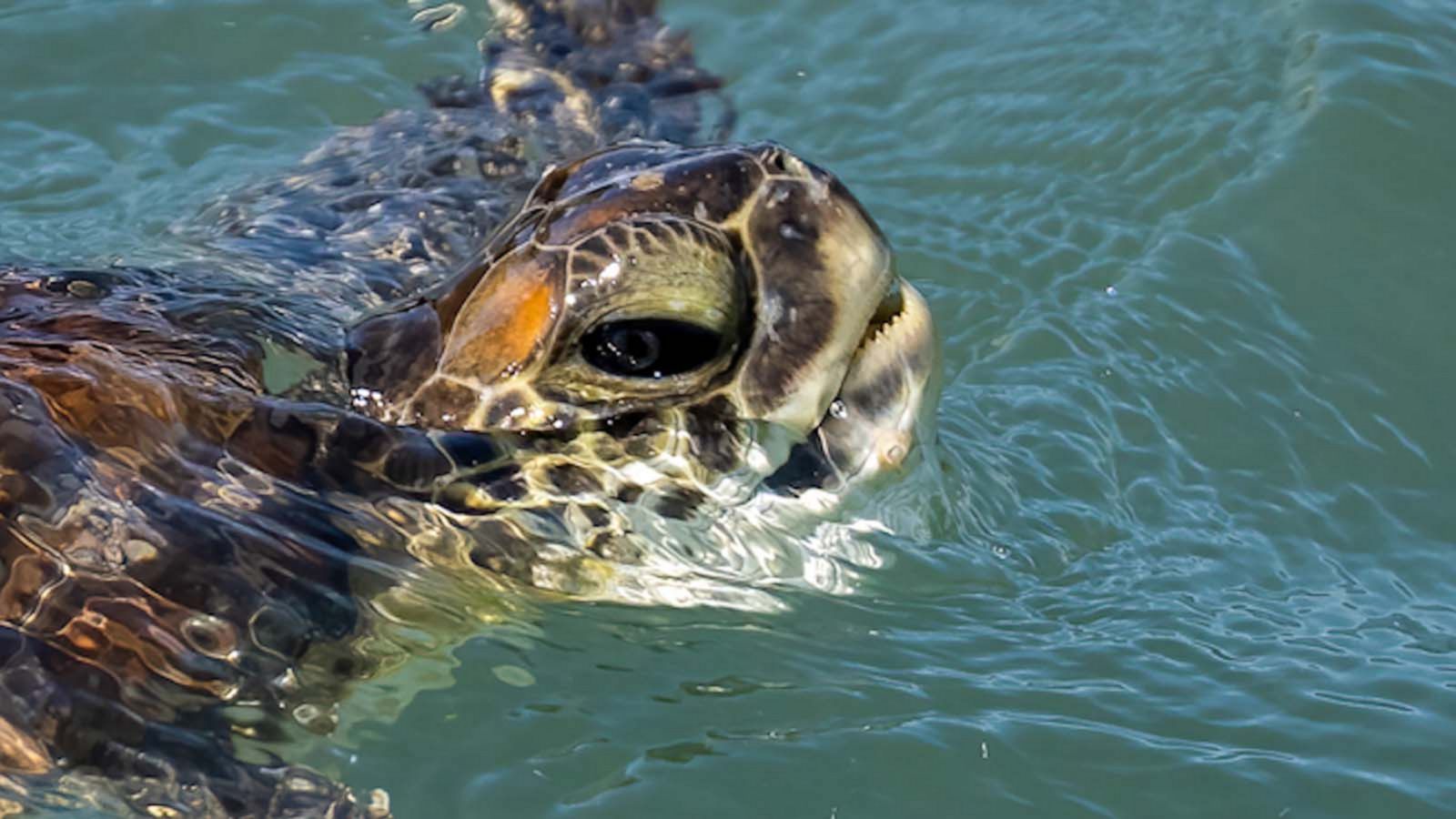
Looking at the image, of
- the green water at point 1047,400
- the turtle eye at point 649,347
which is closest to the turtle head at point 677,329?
the turtle eye at point 649,347

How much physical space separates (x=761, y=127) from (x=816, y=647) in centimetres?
305

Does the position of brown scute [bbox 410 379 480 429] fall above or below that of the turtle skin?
above

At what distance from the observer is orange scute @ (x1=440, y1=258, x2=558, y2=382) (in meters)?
2.88

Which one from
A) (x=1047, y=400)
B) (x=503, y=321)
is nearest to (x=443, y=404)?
(x=503, y=321)

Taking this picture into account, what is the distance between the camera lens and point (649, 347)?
2.93 metres

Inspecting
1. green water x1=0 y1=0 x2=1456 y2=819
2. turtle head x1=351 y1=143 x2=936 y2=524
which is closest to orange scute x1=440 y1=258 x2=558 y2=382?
turtle head x1=351 y1=143 x2=936 y2=524

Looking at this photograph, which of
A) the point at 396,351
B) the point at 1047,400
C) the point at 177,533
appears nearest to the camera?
the point at 177,533

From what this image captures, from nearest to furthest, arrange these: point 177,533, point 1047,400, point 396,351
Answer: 1. point 177,533
2. point 396,351
3. point 1047,400

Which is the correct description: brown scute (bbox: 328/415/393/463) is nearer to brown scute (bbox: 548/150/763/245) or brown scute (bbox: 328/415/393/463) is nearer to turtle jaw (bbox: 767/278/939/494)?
brown scute (bbox: 548/150/763/245)

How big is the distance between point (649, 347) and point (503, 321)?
24 cm

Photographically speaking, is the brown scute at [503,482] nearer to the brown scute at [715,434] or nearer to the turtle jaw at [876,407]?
the brown scute at [715,434]

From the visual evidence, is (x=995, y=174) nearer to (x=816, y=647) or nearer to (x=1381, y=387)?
(x=1381, y=387)

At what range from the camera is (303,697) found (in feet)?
9.50

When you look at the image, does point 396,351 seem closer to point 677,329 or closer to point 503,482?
point 503,482
